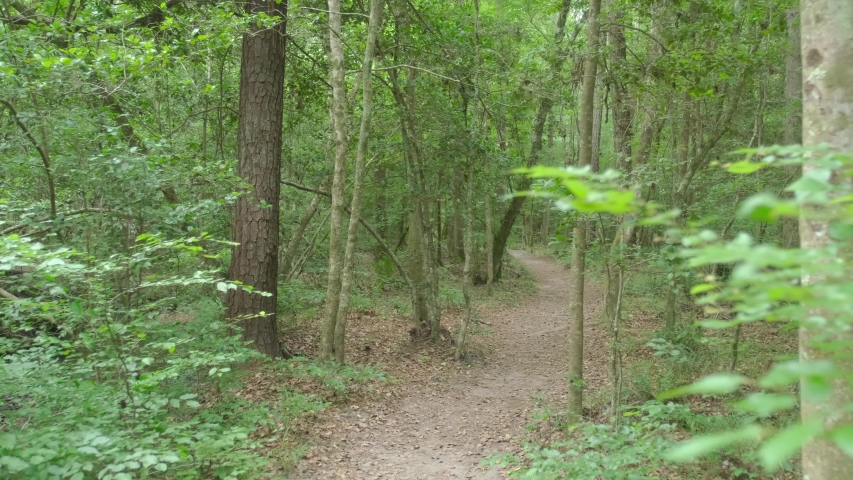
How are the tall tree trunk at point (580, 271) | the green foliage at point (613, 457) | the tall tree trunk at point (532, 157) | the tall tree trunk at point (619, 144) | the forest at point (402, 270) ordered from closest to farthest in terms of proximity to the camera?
1. the forest at point (402, 270)
2. the green foliage at point (613, 457)
3. the tall tree trunk at point (619, 144)
4. the tall tree trunk at point (580, 271)
5. the tall tree trunk at point (532, 157)

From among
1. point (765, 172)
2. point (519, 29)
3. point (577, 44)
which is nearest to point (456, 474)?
point (577, 44)

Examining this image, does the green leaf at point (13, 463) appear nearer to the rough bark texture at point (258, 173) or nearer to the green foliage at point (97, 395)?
the green foliage at point (97, 395)

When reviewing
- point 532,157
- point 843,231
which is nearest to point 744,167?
point 843,231

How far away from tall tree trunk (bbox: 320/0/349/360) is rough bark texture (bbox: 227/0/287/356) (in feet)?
2.59

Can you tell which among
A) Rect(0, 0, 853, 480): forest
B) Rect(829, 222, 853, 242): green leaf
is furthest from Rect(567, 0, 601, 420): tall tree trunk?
Rect(829, 222, 853, 242): green leaf

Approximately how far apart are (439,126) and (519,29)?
20.5ft

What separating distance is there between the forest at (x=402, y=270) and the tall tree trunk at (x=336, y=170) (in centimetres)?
3

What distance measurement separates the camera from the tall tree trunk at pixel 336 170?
722cm

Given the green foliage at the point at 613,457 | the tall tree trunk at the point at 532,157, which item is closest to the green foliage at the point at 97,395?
the green foliage at the point at 613,457

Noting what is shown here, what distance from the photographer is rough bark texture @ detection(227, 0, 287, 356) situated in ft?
23.5

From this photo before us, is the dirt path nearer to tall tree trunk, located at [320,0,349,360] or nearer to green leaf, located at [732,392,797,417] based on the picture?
tall tree trunk, located at [320,0,349,360]

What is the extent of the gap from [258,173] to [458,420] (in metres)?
4.52

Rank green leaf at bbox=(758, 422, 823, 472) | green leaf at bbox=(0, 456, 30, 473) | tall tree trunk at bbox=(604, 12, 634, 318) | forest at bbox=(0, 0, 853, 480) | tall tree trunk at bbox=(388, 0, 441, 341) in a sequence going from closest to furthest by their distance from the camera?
green leaf at bbox=(758, 422, 823, 472)
forest at bbox=(0, 0, 853, 480)
green leaf at bbox=(0, 456, 30, 473)
tall tree trunk at bbox=(604, 12, 634, 318)
tall tree trunk at bbox=(388, 0, 441, 341)

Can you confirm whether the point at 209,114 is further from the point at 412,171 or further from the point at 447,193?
the point at 447,193
